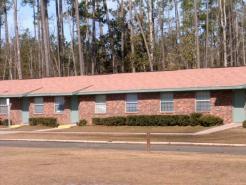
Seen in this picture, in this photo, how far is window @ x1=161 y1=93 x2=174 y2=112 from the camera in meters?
40.4

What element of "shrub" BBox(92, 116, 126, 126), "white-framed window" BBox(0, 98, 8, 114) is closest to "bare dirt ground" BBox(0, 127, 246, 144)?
"shrub" BBox(92, 116, 126, 126)

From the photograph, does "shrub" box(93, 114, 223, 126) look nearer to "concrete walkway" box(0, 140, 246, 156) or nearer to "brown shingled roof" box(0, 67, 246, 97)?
"brown shingled roof" box(0, 67, 246, 97)

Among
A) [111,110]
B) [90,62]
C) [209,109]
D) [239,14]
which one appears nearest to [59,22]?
[90,62]

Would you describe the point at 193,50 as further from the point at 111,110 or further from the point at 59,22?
the point at 111,110

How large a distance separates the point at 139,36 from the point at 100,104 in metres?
28.6

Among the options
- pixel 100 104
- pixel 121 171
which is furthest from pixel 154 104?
pixel 121 171

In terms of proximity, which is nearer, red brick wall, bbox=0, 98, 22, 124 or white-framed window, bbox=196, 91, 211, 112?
white-framed window, bbox=196, 91, 211, 112

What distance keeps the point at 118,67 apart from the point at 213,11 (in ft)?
64.9

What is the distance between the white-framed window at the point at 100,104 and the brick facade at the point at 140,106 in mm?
292

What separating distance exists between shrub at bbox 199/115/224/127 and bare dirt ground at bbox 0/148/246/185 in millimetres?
19924

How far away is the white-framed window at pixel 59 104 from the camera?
46219 mm

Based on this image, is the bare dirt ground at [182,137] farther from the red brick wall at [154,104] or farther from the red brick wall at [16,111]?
the red brick wall at [16,111]

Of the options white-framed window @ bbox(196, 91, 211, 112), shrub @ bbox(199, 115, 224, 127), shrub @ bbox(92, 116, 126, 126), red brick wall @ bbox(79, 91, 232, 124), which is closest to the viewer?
shrub @ bbox(199, 115, 224, 127)

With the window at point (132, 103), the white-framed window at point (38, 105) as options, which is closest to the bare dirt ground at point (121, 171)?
the window at point (132, 103)
